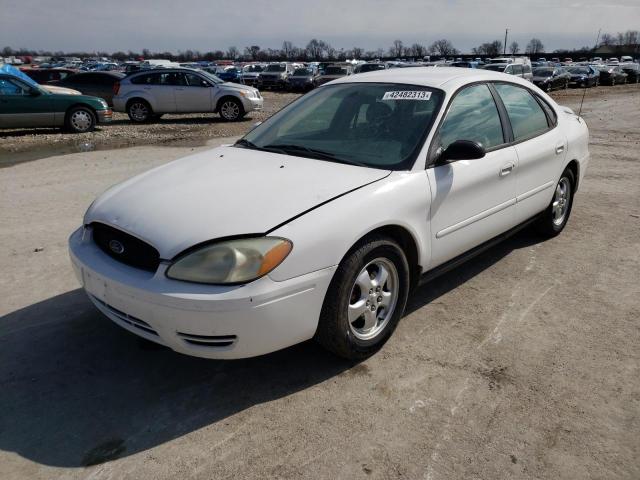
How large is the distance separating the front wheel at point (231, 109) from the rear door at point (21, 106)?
4.65 metres

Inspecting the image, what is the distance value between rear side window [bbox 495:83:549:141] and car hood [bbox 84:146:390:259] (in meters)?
1.62

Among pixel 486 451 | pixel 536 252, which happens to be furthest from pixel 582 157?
pixel 486 451

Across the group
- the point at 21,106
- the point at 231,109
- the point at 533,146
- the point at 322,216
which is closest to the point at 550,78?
the point at 231,109

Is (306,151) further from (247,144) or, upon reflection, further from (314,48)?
(314,48)

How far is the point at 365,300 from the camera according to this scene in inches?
118

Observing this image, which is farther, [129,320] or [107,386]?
[107,386]

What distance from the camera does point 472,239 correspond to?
147 inches

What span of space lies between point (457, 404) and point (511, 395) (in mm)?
314

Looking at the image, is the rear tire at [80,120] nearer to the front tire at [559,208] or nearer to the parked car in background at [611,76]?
the front tire at [559,208]

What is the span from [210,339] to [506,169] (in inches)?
101

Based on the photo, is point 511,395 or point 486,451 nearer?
point 486,451

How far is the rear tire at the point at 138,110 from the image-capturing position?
596 inches

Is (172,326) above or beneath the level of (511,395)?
above

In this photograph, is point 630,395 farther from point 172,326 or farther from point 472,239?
point 172,326
